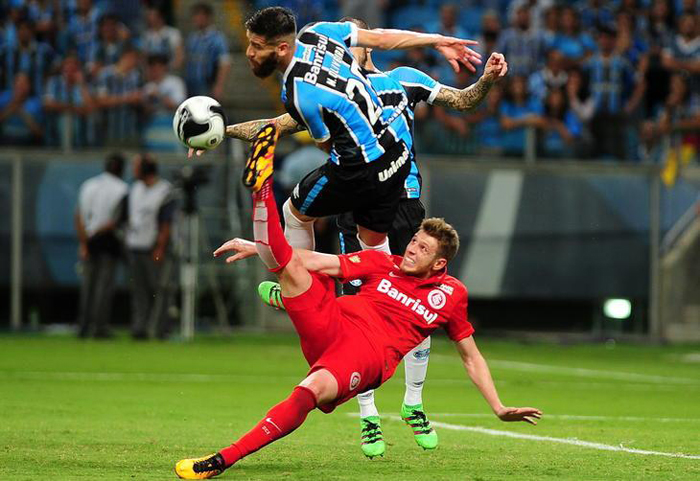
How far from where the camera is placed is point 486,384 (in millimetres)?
7438

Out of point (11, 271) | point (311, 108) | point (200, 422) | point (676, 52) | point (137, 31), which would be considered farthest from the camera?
point (137, 31)

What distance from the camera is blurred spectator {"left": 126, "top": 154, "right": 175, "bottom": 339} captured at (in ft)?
59.7

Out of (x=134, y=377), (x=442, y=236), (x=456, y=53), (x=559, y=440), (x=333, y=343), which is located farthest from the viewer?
(x=134, y=377)

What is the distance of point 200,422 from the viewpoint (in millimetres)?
9523

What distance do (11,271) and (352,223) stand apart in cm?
1186

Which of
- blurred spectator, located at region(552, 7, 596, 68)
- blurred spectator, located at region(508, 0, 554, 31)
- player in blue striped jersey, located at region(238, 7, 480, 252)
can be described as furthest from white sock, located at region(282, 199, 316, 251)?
blurred spectator, located at region(508, 0, 554, 31)

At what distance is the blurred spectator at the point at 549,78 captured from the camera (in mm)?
19953

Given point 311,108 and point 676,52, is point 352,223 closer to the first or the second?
point 311,108

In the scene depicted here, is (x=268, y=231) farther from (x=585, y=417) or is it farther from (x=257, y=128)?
(x=585, y=417)

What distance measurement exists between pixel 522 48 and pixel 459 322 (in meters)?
13.7

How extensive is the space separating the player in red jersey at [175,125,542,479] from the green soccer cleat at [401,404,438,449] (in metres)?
0.60


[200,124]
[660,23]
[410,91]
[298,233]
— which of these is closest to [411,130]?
[410,91]

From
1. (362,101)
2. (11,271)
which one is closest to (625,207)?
(11,271)

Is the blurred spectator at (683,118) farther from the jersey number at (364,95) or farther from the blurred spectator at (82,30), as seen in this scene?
the jersey number at (364,95)
